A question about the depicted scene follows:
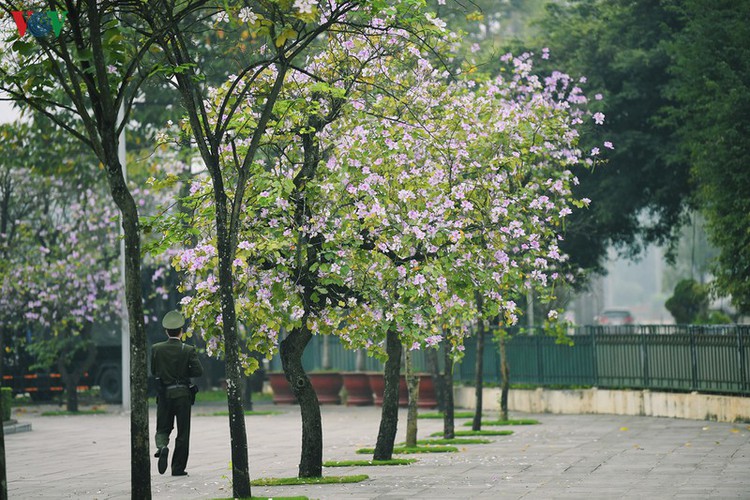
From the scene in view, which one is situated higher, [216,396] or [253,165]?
[253,165]

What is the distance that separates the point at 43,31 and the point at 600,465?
893cm

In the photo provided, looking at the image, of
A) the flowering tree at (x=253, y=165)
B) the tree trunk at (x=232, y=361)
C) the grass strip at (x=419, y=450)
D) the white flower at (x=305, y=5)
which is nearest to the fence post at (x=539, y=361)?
the grass strip at (x=419, y=450)

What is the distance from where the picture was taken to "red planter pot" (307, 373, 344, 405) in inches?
1435

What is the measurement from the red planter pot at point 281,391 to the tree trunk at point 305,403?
21252 mm

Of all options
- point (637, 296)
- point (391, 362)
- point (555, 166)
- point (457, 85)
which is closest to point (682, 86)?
point (555, 166)

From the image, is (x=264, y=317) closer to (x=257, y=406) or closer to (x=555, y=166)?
(x=555, y=166)

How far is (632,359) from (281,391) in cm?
1236

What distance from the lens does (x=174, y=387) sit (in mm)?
16375

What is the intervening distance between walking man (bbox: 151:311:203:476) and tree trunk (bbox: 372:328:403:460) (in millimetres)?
2573

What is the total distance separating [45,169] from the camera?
36406 millimetres

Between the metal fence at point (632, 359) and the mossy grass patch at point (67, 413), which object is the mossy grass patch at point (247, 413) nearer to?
the mossy grass patch at point (67, 413)

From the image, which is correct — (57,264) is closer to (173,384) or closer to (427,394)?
(427,394)

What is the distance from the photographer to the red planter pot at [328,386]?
120ft

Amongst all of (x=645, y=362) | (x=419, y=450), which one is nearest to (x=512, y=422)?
(x=645, y=362)
